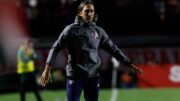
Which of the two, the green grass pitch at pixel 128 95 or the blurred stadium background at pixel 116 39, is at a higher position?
the blurred stadium background at pixel 116 39

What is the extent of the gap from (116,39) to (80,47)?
17.2 metres

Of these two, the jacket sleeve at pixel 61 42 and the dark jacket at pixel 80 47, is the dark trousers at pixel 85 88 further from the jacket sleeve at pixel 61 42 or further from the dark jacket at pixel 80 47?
the jacket sleeve at pixel 61 42

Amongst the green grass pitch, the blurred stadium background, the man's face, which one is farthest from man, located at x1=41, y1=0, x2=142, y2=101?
the blurred stadium background

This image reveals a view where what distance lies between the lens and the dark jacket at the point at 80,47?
971 cm

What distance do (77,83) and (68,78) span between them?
171mm

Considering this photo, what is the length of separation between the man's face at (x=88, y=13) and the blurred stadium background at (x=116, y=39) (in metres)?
11.9

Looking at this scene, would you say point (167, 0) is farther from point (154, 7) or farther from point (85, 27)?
point (85, 27)

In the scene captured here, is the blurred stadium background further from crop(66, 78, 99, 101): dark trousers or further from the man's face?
the man's face

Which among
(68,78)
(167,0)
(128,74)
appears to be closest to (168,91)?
(128,74)

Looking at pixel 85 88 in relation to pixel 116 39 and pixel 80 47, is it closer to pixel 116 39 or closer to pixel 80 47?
pixel 80 47

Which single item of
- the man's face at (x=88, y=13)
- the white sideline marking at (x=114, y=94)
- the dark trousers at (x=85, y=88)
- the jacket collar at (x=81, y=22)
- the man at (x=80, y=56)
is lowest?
the white sideline marking at (x=114, y=94)

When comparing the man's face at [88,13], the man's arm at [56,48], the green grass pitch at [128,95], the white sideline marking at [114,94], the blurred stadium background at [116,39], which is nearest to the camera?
the man's face at [88,13]

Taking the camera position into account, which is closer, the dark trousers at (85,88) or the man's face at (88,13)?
the man's face at (88,13)

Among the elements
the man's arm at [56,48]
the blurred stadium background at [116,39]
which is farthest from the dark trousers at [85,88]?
the blurred stadium background at [116,39]
